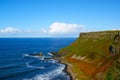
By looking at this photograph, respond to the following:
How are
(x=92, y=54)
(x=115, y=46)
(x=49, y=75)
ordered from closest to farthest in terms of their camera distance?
(x=49, y=75) → (x=115, y=46) → (x=92, y=54)

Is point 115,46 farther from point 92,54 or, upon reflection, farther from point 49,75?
point 49,75

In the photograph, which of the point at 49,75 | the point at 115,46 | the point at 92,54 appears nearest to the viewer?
the point at 49,75

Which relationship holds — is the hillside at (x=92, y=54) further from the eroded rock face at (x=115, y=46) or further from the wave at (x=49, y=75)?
the wave at (x=49, y=75)

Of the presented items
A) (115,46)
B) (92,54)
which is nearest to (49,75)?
(92,54)

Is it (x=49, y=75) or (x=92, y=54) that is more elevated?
(x=92, y=54)

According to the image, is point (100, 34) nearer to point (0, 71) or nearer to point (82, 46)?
point (82, 46)

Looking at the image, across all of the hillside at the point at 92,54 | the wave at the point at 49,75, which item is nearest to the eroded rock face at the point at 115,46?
the hillside at the point at 92,54

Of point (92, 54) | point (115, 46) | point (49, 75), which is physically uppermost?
point (115, 46)

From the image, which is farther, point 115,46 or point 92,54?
point 92,54

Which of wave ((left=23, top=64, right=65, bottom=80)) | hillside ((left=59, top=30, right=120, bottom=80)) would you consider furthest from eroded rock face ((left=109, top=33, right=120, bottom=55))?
wave ((left=23, top=64, right=65, bottom=80))

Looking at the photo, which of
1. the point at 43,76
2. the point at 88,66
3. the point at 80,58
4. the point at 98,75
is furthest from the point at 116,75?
the point at 80,58
